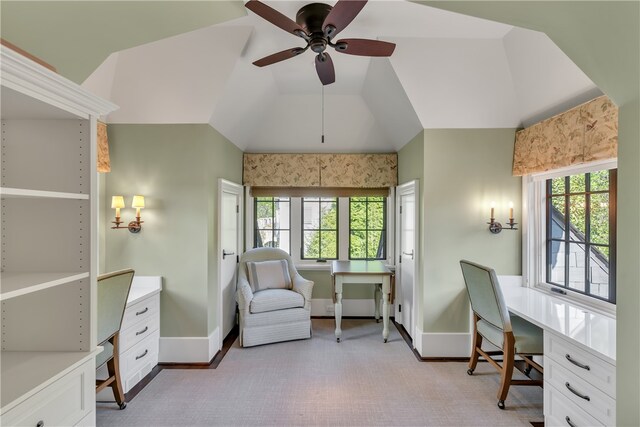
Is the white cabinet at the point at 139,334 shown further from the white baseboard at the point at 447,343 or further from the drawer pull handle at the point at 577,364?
the drawer pull handle at the point at 577,364

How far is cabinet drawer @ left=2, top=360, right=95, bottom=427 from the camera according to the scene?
3.38 feet

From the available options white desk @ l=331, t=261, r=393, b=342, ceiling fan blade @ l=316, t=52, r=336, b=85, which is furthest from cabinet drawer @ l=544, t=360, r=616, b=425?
ceiling fan blade @ l=316, t=52, r=336, b=85

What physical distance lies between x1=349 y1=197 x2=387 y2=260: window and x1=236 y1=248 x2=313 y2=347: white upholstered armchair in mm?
1052

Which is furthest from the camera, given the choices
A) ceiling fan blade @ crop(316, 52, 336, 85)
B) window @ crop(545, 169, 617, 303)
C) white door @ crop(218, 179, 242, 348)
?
white door @ crop(218, 179, 242, 348)

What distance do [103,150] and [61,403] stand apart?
7.47 ft

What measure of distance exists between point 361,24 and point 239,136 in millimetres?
1928

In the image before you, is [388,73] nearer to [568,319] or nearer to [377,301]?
[568,319]

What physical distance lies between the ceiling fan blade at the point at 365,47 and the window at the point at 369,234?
8.44 ft

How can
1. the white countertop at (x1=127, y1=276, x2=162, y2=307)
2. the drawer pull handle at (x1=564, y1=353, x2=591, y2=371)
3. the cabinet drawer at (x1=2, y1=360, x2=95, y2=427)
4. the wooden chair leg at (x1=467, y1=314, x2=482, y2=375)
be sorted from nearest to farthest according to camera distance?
the cabinet drawer at (x1=2, y1=360, x2=95, y2=427) < the drawer pull handle at (x1=564, y1=353, x2=591, y2=371) < the wooden chair leg at (x1=467, y1=314, x2=482, y2=375) < the white countertop at (x1=127, y1=276, x2=162, y2=307)

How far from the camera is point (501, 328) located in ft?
7.48

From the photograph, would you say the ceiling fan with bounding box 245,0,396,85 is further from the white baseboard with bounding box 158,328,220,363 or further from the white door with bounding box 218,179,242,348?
the white baseboard with bounding box 158,328,220,363

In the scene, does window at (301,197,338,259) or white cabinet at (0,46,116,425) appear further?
window at (301,197,338,259)

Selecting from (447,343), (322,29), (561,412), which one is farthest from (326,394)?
(322,29)

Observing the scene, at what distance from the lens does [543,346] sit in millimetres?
2123
